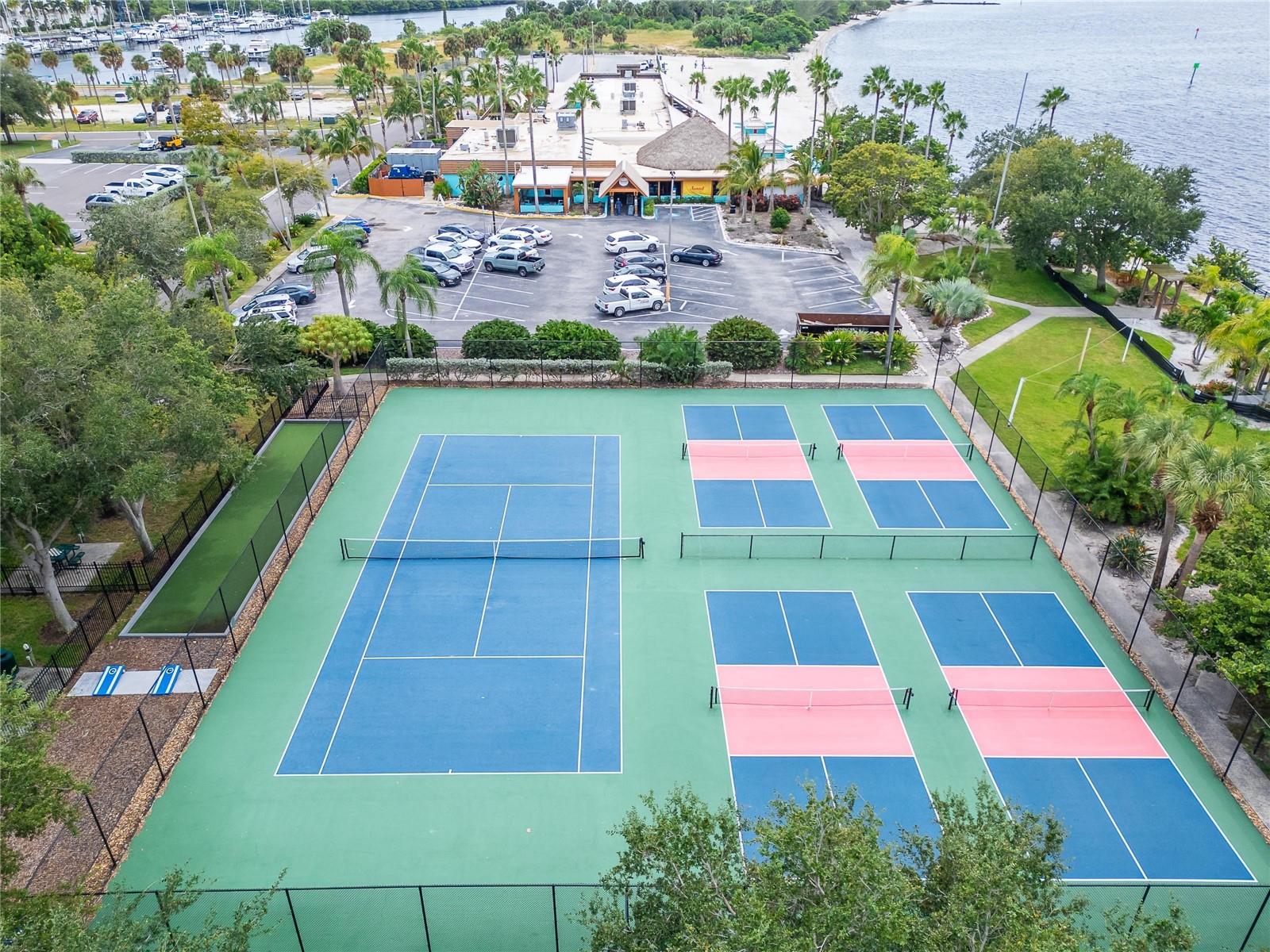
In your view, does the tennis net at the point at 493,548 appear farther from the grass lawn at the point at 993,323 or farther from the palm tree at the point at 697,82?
the palm tree at the point at 697,82

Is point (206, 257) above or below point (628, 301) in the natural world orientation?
above

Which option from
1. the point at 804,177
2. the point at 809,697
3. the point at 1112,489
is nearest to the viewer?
the point at 809,697

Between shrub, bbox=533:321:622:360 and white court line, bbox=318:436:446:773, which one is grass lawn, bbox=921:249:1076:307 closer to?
shrub, bbox=533:321:622:360

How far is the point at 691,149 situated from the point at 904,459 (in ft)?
135

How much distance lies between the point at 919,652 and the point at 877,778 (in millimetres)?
4805

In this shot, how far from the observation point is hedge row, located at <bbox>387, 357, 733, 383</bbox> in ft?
125

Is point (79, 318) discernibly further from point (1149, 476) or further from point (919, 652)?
point (1149, 476)

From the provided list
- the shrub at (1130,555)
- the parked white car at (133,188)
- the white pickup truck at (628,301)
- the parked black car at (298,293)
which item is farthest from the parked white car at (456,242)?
the shrub at (1130,555)

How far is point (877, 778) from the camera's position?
64.7 feet

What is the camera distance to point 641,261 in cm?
5153

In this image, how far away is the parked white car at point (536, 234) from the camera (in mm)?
56056

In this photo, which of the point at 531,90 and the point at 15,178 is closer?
the point at 15,178

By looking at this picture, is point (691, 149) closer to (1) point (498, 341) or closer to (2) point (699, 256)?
(2) point (699, 256)

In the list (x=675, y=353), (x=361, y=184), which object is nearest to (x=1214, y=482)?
(x=675, y=353)
